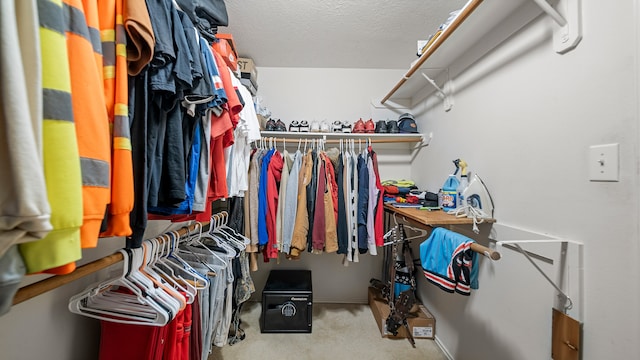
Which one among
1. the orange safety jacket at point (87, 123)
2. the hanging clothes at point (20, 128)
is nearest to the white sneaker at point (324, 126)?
the orange safety jacket at point (87, 123)

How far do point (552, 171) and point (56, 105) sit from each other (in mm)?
1495

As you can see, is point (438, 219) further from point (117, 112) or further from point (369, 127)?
point (117, 112)

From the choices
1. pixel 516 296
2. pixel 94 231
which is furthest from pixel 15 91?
pixel 516 296

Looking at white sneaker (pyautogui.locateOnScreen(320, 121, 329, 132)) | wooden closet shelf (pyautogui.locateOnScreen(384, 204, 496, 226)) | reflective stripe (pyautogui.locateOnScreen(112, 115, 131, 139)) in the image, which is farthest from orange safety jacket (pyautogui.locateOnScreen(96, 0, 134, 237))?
white sneaker (pyautogui.locateOnScreen(320, 121, 329, 132))

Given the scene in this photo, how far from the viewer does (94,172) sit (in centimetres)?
41

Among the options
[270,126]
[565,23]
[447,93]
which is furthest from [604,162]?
[270,126]

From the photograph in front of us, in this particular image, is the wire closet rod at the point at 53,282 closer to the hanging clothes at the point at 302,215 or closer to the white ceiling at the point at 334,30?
the hanging clothes at the point at 302,215

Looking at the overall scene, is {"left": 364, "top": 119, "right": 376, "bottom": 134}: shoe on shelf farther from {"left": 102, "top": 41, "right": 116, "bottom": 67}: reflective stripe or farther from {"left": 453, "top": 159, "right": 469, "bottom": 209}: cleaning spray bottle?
{"left": 102, "top": 41, "right": 116, "bottom": 67}: reflective stripe

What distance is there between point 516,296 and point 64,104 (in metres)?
1.68

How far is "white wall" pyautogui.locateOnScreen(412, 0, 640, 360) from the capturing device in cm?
72

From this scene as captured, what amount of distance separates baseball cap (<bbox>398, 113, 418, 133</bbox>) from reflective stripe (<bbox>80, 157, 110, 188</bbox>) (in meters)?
2.12

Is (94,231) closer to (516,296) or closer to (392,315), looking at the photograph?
(516,296)

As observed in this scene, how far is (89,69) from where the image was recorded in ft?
1.34

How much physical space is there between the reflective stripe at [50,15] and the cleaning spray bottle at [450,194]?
169 centimetres
